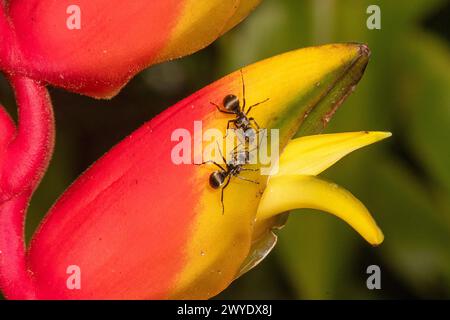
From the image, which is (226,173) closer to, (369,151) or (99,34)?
(99,34)

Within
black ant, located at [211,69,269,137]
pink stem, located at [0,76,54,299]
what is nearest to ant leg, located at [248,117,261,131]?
black ant, located at [211,69,269,137]

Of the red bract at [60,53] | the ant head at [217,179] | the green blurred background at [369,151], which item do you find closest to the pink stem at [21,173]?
the red bract at [60,53]

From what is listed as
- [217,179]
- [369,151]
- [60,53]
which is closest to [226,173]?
[217,179]

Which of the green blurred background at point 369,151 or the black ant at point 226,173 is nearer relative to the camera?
the black ant at point 226,173

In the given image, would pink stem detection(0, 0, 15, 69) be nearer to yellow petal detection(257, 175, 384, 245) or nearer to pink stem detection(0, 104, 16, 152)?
pink stem detection(0, 104, 16, 152)

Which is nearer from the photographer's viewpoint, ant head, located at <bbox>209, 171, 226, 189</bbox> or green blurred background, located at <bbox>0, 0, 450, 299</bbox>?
ant head, located at <bbox>209, 171, 226, 189</bbox>

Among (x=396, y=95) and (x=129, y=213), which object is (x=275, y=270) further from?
(x=129, y=213)

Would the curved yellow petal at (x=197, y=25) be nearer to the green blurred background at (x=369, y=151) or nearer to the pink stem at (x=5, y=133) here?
the pink stem at (x=5, y=133)
